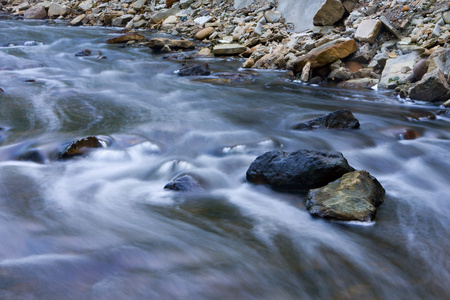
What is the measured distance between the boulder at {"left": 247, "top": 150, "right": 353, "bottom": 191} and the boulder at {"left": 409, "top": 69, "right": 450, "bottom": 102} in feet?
12.0

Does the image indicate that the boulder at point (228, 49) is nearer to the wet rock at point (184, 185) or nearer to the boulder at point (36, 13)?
the wet rock at point (184, 185)

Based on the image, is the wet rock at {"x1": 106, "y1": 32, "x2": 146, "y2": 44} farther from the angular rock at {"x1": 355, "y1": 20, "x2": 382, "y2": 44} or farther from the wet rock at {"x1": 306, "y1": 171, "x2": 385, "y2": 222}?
the wet rock at {"x1": 306, "y1": 171, "x2": 385, "y2": 222}

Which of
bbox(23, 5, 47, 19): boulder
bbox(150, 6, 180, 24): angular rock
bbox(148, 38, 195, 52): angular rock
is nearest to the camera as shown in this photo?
bbox(148, 38, 195, 52): angular rock

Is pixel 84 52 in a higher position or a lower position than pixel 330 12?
lower

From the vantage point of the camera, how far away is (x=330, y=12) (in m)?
10.6

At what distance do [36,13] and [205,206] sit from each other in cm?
2351

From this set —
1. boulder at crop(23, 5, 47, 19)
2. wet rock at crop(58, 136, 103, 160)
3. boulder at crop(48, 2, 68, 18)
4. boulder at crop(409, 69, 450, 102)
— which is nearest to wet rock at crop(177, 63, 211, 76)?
boulder at crop(409, 69, 450, 102)

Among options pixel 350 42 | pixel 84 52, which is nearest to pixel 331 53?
pixel 350 42

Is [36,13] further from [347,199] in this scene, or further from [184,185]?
[347,199]

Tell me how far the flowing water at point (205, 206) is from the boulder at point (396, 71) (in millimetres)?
496

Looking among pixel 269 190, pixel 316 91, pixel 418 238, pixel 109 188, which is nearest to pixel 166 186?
pixel 109 188

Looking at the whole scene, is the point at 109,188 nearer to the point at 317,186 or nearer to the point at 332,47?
the point at 317,186

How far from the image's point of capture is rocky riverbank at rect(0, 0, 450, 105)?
7.34 meters

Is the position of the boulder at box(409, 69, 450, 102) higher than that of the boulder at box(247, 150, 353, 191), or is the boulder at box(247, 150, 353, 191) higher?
the boulder at box(409, 69, 450, 102)
